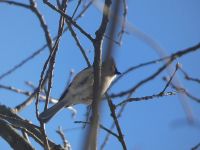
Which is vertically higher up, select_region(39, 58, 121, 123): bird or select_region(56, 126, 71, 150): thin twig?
select_region(39, 58, 121, 123): bird

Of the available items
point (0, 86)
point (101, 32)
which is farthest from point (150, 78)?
point (0, 86)

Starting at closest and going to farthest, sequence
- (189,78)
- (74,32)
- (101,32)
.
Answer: (101,32), (189,78), (74,32)

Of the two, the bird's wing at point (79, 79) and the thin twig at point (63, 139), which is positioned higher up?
the bird's wing at point (79, 79)

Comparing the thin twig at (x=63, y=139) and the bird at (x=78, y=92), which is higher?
the bird at (x=78, y=92)

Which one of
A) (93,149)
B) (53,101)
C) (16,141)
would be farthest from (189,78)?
(53,101)

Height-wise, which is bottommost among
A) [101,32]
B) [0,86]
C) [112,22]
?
[112,22]

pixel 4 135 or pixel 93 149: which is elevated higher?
pixel 4 135

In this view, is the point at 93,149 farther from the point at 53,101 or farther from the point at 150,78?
the point at 53,101

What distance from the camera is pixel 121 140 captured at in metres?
2.16

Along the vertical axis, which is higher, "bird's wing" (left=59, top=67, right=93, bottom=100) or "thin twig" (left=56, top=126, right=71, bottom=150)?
"bird's wing" (left=59, top=67, right=93, bottom=100)

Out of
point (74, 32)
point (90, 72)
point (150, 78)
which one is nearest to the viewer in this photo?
point (150, 78)

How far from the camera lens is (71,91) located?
3.53m

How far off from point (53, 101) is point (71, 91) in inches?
14.0

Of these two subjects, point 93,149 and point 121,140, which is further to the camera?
point 121,140
